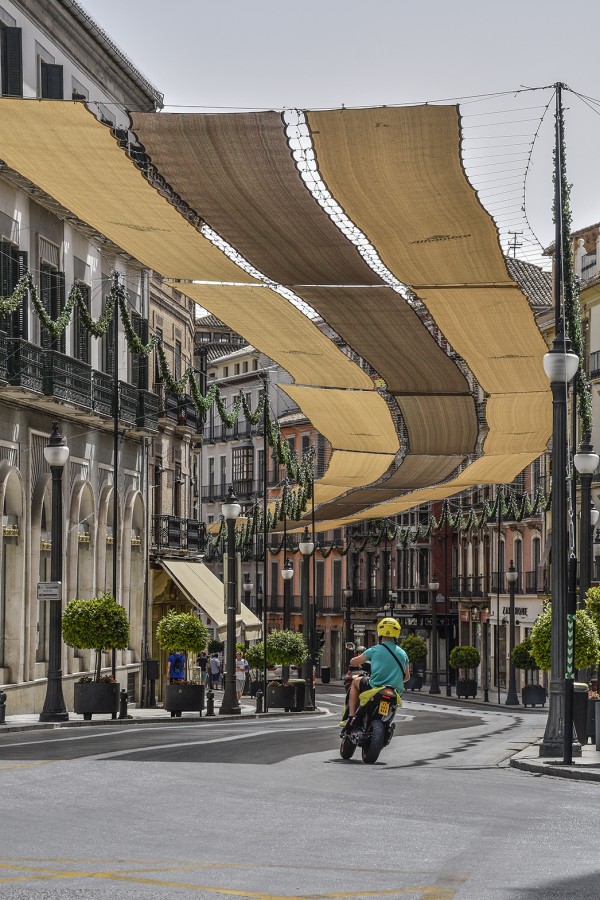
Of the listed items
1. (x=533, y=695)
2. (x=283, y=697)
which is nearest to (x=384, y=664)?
(x=283, y=697)

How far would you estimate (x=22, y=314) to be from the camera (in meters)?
34.2

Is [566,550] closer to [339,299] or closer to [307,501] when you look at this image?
[339,299]

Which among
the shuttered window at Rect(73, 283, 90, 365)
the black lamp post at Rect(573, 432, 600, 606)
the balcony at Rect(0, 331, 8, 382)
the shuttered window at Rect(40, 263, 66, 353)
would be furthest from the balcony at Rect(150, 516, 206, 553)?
the black lamp post at Rect(573, 432, 600, 606)

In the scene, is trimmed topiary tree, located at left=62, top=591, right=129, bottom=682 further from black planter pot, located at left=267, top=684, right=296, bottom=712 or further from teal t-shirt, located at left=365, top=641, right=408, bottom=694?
teal t-shirt, located at left=365, top=641, right=408, bottom=694

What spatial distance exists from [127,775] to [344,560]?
298 ft

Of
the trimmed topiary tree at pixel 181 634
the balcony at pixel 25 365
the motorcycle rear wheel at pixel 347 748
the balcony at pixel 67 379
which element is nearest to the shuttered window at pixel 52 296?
the balcony at pixel 67 379

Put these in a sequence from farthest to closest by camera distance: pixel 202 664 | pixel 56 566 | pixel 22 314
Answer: pixel 202 664 < pixel 22 314 < pixel 56 566

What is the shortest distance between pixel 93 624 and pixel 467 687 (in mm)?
37739

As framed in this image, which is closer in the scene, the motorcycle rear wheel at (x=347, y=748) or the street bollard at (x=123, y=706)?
the motorcycle rear wheel at (x=347, y=748)

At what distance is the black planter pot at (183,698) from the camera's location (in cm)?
3506

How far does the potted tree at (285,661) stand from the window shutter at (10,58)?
16.6 metres

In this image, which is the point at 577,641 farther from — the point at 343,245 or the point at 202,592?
the point at 202,592

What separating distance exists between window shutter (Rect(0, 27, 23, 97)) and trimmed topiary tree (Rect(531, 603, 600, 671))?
52.6ft

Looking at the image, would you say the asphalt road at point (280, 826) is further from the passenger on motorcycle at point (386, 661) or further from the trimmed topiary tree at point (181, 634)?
the trimmed topiary tree at point (181, 634)
